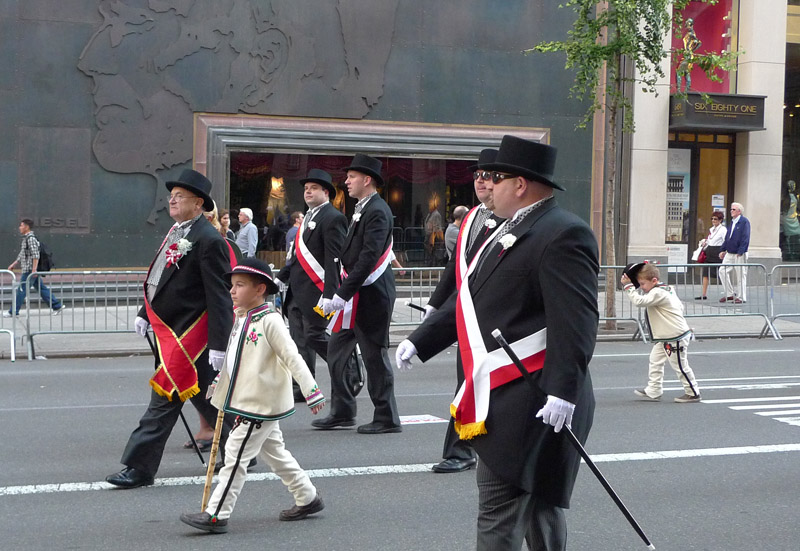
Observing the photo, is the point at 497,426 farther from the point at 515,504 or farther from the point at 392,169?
the point at 392,169

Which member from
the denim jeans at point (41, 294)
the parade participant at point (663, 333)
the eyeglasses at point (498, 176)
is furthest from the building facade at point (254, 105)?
the eyeglasses at point (498, 176)

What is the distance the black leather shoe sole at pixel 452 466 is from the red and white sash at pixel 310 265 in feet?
7.79

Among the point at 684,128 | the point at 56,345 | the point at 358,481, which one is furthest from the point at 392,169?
the point at 358,481

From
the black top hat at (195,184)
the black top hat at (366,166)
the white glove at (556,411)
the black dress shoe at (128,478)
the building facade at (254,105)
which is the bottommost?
the black dress shoe at (128,478)

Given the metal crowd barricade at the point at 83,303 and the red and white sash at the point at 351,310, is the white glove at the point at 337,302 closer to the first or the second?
the red and white sash at the point at 351,310

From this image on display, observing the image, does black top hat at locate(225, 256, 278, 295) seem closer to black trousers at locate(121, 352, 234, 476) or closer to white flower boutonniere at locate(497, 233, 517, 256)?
black trousers at locate(121, 352, 234, 476)

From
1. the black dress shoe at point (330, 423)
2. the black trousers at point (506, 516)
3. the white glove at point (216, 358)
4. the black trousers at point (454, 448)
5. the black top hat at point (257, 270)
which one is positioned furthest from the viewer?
the black dress shoe at point (330, 423)

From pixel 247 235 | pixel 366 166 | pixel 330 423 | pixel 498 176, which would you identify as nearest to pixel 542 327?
pixel 498 176

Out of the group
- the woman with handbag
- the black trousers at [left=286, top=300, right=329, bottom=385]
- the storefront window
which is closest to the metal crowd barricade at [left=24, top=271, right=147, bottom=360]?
the black trousers at [left=286, top=300, right=329, bottom=385]

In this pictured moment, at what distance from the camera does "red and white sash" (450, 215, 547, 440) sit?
377cm

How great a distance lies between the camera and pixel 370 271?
7793 mm

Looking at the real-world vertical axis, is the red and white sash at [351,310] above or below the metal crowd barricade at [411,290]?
above

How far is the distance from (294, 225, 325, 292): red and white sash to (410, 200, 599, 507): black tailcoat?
15.5 ft

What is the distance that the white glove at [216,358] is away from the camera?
19.5 feet
